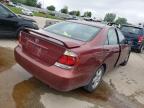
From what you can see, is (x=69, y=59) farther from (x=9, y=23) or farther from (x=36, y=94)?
(x=9, y=23)

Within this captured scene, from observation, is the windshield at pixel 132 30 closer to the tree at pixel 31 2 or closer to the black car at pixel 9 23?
the black car at pixel 9 23

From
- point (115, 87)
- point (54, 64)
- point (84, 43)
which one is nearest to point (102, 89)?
point (115, 87)

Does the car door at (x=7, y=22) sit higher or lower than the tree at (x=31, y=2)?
higher

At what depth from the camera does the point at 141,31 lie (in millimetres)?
13305

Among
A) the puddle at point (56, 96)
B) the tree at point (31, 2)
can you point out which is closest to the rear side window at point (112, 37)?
the puddle at point (56, 96)

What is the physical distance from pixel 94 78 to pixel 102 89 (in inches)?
27.1

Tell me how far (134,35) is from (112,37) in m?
7.21

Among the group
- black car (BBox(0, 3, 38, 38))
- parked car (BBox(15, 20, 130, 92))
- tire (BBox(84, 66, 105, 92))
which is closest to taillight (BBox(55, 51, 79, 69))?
parked car (BBox(15, 20, 130, 92))

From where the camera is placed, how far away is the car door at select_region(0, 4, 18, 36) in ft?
29.5

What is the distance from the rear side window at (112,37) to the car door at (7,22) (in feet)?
14.4

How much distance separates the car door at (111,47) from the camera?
18.6ft

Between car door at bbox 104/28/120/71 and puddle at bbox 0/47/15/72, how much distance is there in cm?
250

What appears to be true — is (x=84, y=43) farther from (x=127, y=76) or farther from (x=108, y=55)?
(x=127, y=76)

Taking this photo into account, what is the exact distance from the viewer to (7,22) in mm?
9102
